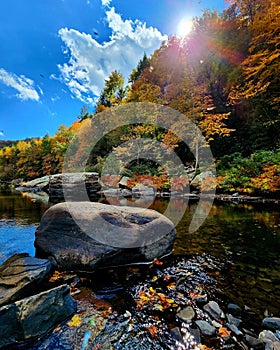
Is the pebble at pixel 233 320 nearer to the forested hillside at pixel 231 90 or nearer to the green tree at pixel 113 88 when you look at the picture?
the forested hillside at pixel 231 90

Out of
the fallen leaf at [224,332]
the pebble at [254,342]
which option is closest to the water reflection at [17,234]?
the fallen leaf at [224,332]

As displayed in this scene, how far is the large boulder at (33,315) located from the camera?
1.85m

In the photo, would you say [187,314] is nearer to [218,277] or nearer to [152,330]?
[152,330]

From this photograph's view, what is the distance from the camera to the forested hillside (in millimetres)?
11398

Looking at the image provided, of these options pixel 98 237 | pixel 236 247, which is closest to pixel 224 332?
pixel 98 237

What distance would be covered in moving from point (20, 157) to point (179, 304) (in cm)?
3867

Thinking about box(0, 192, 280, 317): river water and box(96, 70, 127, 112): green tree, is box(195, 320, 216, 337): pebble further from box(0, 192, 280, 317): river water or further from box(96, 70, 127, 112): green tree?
box(96, 70, 127, 112): green tree

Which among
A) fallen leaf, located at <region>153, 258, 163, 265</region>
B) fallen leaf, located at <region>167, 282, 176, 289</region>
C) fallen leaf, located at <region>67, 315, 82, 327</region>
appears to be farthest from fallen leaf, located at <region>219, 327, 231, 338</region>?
fallen leaf, located at <region>153, 258, 163, 265</region>

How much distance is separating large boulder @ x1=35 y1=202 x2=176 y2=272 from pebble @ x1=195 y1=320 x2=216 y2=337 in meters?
1.64

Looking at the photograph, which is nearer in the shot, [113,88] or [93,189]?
[93,189]

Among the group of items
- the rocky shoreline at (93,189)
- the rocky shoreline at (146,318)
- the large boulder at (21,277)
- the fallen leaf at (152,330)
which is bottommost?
the fallen leaf at (152,330)

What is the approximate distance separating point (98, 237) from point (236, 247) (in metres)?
3.12

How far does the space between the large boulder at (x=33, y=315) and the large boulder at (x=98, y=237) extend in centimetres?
105

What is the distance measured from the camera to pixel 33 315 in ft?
6.52
